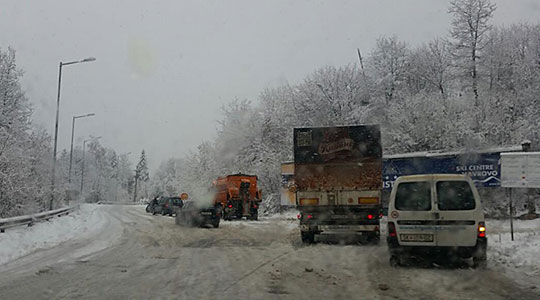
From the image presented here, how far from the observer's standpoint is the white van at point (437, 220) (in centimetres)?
970

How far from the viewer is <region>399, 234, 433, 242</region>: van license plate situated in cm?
987

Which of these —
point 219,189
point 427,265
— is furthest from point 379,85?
point 427,265

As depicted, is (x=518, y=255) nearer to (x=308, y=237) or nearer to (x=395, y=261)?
(x=395, y=261)

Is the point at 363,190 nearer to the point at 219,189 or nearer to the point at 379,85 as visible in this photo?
the point at 219,189

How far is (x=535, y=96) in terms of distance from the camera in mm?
32406

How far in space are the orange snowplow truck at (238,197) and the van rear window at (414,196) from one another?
73.5 ft

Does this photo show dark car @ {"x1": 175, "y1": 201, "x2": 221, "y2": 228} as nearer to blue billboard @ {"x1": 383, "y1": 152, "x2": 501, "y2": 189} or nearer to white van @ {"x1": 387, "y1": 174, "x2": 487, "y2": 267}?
blue billboard @ {"x1": 383, "y1": 152, "x2": 501, "y2": 189}

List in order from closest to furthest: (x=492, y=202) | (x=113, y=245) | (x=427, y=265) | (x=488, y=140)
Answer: (x=427, y=265)
(x=113, y=245)
(x=492, y=202)
(x=488, y=140)

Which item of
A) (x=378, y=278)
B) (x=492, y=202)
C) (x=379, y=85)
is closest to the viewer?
(x=378, y=278)

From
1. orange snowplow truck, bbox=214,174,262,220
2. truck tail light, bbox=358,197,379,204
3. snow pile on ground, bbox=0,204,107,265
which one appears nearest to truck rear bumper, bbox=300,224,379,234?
truck tail light, bbox=358,197,379,204

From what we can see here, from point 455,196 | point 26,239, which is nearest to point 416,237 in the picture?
point 455,196

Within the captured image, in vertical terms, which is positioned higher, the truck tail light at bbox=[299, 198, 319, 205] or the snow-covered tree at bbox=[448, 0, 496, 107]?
the snow-covered tree at bbox=[448, 0, 496, 107]

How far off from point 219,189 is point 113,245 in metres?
18.2

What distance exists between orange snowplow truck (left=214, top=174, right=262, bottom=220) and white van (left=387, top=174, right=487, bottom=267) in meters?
22.3
